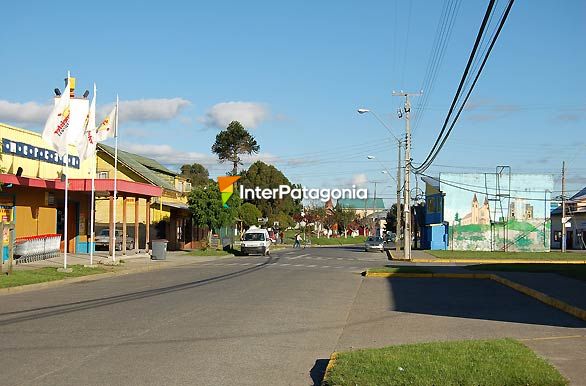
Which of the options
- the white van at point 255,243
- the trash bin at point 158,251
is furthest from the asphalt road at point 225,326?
the white van at point 255,243

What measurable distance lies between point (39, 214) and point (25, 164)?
8.70ft

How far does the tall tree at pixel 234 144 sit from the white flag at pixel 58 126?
6869 centimetres

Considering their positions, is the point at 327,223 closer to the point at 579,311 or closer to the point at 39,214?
the point at 39,214

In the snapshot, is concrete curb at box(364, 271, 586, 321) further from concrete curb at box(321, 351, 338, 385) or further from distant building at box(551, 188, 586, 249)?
distant building at box(551, 188, 586, 249)

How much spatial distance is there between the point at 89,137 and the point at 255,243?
20.7 meters

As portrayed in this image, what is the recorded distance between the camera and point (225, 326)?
12.8 m

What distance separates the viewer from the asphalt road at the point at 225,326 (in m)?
8.89

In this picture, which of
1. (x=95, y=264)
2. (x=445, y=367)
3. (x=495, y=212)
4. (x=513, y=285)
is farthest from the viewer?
(x=495, y=212)

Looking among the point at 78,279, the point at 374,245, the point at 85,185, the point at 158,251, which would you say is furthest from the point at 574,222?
the point at 78,279

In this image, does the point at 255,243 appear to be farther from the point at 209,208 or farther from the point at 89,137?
the point at 89,137

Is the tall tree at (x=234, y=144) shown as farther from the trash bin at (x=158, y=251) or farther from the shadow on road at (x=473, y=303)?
the shadow on road at (x=473, y=303)

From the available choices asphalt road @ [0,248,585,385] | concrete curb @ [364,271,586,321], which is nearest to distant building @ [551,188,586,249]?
concrete curb @ [364,271,586,321]

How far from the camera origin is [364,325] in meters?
13.3

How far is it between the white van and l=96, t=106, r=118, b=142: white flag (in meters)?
19.5
